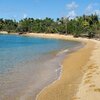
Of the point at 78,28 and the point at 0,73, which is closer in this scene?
the point at 0,73

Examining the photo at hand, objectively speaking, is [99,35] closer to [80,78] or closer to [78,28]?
[78,28]

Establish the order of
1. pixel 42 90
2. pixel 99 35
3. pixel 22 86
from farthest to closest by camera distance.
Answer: pixel 99 35, pixel 22 86, pixel 42 90

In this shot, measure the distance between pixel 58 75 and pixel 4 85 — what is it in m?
6.36

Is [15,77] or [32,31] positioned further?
[32,31]

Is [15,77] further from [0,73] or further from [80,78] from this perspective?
[80,78]

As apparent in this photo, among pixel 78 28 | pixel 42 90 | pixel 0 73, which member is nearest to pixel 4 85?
pixel 42 90

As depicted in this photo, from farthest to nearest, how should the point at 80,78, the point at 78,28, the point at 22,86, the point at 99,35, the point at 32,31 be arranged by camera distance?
1. the point at 32,31
2. the point at 78,28
3. the point at 99,35
4. the point at 80,78
5. the point at 22,86

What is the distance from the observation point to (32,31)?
19775 cm

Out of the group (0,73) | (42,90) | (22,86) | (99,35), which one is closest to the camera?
(42,90)

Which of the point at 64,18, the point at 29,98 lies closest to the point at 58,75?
the point at 29,98

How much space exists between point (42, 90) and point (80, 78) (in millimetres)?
4596

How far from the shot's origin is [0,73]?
89.0 ft

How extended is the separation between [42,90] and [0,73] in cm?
785

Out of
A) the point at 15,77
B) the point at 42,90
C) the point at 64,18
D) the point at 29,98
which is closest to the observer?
the point at 29,98
